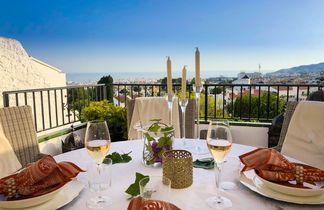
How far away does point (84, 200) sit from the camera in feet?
2.61

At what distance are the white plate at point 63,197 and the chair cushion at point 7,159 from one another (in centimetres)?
103

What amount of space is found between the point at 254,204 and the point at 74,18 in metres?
8.33

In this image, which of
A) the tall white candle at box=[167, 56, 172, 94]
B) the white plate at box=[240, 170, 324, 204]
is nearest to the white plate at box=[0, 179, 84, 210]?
the white plate at box=[240, 170, 324, 204]

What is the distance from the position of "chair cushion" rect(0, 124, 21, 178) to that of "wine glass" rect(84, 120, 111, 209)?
→ 1.11 meters

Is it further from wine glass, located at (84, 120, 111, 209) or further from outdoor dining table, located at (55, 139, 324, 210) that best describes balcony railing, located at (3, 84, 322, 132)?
wine glass, located at (84, 120, 111, 209)

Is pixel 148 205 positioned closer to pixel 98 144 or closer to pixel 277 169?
pixel 98 144

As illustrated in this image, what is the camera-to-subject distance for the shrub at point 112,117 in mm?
3859

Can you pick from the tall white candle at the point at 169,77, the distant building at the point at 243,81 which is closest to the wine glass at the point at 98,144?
the tall white candle at the point at 169,77

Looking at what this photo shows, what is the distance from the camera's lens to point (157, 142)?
1.04 m

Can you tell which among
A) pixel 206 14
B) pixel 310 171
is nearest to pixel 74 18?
pixel 206 14

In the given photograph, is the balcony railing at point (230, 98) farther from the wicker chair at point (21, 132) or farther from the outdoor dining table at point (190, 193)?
the outdoor dining table at point (190, 193)

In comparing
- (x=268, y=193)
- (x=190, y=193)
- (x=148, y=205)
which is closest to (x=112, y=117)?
(x=190, y=193)

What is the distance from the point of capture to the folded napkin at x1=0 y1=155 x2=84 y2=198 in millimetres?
776

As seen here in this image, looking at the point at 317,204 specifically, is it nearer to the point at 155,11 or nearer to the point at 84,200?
the point at 84,200
